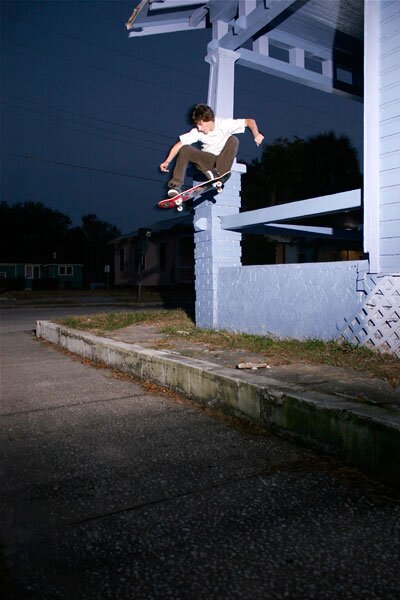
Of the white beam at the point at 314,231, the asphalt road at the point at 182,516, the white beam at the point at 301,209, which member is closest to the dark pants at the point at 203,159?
the white beam at the point at 301,209

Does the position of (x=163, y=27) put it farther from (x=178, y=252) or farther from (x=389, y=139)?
(x=178, y=252)

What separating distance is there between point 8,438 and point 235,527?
6.93ft

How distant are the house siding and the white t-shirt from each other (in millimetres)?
2144

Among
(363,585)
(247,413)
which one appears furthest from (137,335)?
(363,585)

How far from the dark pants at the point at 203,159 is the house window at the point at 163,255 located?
28.4 meters

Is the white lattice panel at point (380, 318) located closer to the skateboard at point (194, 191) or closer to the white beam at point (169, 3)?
the skateboard at point (194, 191)

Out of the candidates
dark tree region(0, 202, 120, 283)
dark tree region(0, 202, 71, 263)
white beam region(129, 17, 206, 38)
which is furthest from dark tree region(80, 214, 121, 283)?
white beam region(129, 17, 206, 38)

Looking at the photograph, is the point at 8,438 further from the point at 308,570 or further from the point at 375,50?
the point at 375,50

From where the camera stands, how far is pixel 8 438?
11.6 ft

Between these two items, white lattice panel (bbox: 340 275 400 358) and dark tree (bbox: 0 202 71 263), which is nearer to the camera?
white lattice panel (bbox: 340 275 400 358)

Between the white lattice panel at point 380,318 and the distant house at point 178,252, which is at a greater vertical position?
the distant house at point 178,252

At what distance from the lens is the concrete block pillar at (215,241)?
7.85 m

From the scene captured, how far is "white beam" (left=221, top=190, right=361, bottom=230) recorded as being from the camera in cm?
585

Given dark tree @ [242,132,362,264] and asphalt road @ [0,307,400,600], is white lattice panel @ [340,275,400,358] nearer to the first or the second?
asphalt road @ [0,307,400,600]
